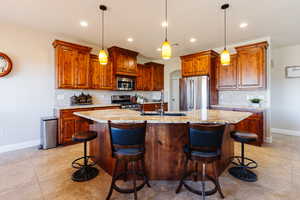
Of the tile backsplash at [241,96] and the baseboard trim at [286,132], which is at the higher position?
the tile backsplash at [241,96]

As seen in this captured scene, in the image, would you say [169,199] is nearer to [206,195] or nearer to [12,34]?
[206,195]

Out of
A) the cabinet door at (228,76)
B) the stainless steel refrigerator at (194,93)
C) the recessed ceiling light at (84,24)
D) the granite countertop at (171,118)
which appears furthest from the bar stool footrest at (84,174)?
the cabinet door at (228,76)

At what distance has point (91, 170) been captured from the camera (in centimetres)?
245

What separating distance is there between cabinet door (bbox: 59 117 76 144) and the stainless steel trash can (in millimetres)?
140

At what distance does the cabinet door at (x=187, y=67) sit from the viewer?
4969 mm

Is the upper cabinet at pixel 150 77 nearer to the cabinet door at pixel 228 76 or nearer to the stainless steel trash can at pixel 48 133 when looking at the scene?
the cabinet door at pixel 228 76

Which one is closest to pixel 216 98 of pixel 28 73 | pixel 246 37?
pixel 246 37

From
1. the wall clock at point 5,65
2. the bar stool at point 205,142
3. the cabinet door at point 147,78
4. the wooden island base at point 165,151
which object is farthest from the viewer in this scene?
the cabinet door at point 147,78

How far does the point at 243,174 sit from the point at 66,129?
3960mm

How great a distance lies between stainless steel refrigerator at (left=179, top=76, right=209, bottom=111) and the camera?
4.55m

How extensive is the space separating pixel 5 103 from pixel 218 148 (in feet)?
14.8

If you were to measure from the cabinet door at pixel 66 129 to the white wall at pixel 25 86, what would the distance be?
66 centimetres

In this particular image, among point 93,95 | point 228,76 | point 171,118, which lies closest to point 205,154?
point 171,118

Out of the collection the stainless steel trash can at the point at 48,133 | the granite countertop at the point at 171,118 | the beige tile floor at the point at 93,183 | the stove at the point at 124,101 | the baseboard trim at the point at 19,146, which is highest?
the stove at the point at 124,101
